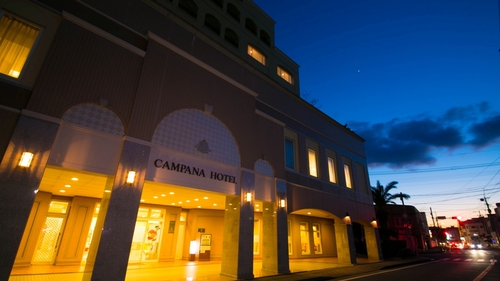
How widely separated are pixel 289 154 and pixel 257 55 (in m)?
7.85

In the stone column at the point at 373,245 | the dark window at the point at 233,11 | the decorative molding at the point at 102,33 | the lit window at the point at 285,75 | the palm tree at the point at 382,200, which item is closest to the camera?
the decorative molding at the point at 102,33

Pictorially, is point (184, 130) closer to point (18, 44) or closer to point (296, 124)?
point (18, 44)

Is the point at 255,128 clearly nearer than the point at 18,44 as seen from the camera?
No

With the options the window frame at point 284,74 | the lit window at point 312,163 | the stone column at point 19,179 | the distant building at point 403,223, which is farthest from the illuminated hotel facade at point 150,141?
the distant building at point 403,223

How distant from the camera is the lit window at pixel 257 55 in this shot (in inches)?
681

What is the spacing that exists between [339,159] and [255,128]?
9522 millimetres

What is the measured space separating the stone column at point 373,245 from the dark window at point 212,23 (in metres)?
19.3

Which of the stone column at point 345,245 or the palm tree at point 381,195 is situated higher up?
the palm tree at point 381,195

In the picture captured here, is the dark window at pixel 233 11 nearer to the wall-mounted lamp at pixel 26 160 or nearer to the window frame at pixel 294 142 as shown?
the window frame at pixel 294 142

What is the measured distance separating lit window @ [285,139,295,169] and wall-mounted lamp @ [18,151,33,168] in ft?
38.0

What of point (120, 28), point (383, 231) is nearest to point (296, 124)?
point (120, 28)

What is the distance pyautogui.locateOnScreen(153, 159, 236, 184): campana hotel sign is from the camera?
8.90 meters

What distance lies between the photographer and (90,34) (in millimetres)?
8484

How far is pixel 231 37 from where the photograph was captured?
16234 millimetres
